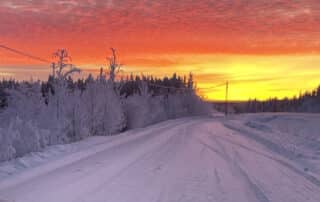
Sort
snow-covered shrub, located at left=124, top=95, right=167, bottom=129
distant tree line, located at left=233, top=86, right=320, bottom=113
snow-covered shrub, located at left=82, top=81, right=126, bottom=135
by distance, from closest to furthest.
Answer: snow-covered shrub, located at left=82, top=81, right=126, bottom=135 < snow-covered shrub, located at left=124, top=95, right=167, bottom=129 < distant tree line, located at left=233, top=86, right=320, bottom=113

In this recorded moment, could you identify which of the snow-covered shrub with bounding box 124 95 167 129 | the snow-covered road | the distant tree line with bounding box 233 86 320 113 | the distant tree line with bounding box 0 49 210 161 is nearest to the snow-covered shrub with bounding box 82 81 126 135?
the distant tree line with bounding box 0 49 210 161

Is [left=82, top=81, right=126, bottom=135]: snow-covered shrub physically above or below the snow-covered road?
above

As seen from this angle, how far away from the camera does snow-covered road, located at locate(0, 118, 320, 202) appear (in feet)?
27.3

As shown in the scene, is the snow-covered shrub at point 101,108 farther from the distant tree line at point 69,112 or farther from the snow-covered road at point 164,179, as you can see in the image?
the snow-covered road at point 164,179

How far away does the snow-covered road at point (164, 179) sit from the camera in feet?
27.3

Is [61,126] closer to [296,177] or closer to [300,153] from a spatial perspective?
[300,153]

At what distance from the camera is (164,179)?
1007 cm

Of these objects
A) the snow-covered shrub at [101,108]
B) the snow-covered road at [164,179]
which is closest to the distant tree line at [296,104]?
the snow-covered shrub at [101,108]

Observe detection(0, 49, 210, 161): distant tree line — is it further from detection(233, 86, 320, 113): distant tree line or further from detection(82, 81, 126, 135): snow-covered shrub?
detection(233, 86, 320, 113): distant tree line

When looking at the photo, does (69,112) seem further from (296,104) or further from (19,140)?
(296,104)

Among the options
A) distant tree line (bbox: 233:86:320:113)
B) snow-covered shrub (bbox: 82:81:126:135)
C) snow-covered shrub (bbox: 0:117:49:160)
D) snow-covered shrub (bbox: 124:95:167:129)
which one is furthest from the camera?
distant tree line (bbox: 233:86:320:113)

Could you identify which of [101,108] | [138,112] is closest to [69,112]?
[101,108]

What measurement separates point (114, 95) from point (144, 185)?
24.5m

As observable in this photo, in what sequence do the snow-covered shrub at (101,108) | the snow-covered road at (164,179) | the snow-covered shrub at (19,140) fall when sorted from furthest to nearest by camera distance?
the snow-covered shrub at (101,108) < the snow-covered shrub at (19,140) < the snow-covered road at (164,179)
